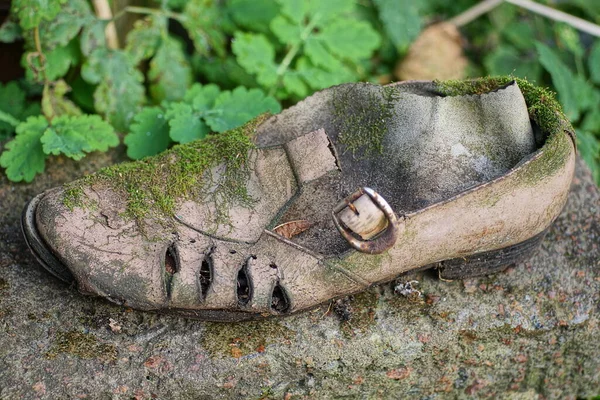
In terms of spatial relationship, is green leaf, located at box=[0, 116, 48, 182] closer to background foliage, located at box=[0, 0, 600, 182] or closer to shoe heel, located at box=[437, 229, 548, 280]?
background foliage, located at box=[0, 0, 600, 182]

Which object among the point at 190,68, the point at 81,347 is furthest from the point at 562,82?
the point at 81,347

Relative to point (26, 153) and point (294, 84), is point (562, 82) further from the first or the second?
point (26, 153)

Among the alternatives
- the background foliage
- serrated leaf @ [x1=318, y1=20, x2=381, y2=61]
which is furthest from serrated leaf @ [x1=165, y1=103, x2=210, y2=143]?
serrated leaf @ [x1=318, y1=20, x2=381, y2=61]

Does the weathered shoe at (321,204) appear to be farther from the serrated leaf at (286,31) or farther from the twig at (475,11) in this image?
the twig at (475,11)

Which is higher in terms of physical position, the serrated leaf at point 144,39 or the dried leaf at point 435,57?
the serrated leaf at point 144,39

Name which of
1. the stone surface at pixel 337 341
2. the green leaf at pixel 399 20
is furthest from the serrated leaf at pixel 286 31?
the stone surface at pixel 337 341

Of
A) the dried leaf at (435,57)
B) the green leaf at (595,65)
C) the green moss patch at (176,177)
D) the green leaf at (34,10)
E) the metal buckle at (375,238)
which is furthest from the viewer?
the dried leaf at (435,57)

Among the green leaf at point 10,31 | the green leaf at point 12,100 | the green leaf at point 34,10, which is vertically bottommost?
the green leaf at point 12,100

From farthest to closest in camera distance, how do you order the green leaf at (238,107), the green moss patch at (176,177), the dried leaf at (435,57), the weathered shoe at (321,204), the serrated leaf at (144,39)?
the dried leaf at (435,57)
the serrated leaf at (144,39)
the green leaf at (238,107)
the green moss patch at (176,177)
the weathered shoe at (321,204)
